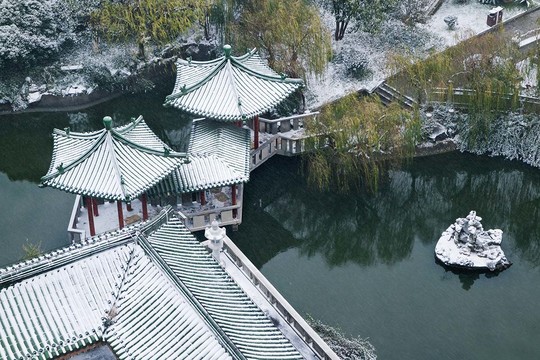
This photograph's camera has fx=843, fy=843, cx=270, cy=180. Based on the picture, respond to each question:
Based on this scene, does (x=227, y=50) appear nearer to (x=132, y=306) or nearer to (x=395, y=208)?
(x=395, y=208)

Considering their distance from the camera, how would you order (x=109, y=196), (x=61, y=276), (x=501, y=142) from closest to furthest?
1. (x=61, y=276)
2. (x=109, y=196)
3. (x=501, y=142)

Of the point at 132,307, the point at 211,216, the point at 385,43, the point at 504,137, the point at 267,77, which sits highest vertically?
the point at 385,43

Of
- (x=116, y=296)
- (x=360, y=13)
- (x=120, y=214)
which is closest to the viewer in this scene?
(x=116, y=296)

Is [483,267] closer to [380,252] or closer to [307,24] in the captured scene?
[380,252]

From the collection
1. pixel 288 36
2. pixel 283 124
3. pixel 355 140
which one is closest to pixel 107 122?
pixel 283 124

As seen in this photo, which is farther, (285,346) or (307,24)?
(307,24)

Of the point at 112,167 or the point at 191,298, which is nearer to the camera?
the point at 191,298

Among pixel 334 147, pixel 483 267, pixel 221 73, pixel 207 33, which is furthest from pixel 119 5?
pixel 483 267
